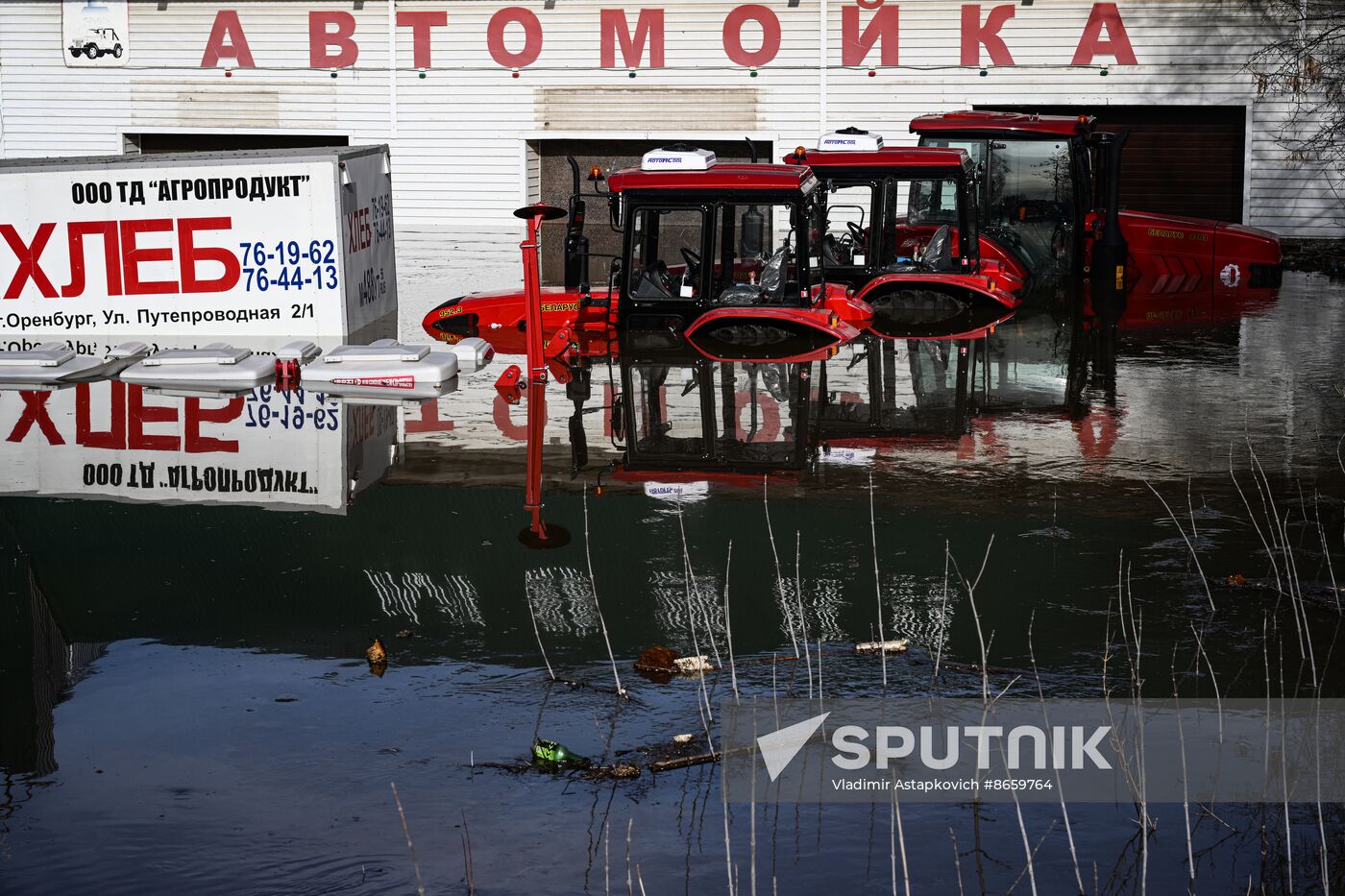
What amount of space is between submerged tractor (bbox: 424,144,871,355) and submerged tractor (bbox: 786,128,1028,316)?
5.34 feet

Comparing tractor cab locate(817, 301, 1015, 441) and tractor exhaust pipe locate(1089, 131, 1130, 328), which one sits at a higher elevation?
tractor exhaust pipe locate(1089, 131, 1130, 328)

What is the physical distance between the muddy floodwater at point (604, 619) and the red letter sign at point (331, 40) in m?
17.4

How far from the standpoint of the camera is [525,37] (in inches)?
1204

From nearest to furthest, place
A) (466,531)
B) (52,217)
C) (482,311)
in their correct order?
(466,531) → (52,217) → (482,311)

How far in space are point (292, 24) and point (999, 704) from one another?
89.1ft

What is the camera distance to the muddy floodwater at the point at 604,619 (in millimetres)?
6043

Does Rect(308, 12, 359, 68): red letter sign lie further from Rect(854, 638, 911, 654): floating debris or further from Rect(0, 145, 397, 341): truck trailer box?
Rect(854, 638, 911, 654): floating debris

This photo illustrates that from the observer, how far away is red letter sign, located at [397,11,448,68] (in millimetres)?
30703

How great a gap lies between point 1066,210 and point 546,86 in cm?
1256

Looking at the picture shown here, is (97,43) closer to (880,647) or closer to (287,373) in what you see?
(287,373)

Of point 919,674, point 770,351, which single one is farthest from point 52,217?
point 919,674

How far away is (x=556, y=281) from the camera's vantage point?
26125mm

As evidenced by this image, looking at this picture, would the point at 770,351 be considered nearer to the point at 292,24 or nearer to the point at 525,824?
the point at 525,824

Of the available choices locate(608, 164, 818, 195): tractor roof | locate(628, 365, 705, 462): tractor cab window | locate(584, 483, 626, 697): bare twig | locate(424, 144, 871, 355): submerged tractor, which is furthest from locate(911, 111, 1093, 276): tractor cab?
locate(584, 483, 626, 697): bare twig
